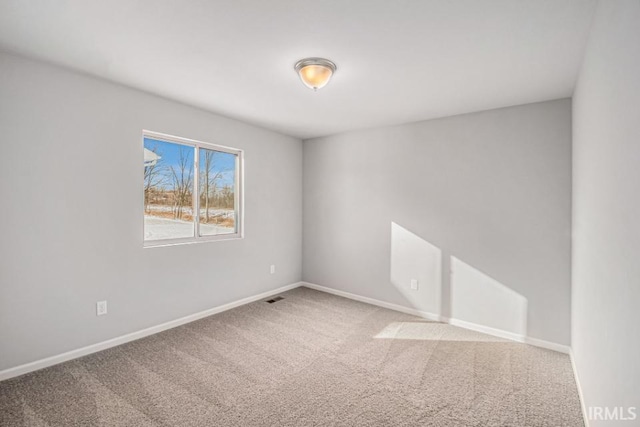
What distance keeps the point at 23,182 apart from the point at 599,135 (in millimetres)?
3861

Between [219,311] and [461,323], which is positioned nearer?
[461,323]

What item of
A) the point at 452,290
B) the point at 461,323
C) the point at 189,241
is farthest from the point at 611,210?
the point at 189,241

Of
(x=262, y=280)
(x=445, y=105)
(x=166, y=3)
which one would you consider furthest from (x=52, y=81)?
(x=445, y=105)

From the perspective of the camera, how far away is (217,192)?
3.97m

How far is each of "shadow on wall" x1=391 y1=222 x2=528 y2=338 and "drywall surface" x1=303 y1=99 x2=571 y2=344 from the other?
0.04ft

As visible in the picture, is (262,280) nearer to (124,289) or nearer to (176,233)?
(176,233)

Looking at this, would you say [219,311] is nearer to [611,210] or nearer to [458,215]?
[458,215]

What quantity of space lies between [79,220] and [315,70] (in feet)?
7.75

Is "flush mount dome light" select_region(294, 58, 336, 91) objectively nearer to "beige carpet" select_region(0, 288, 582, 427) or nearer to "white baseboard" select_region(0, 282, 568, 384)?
"beige carpet" select_region(0, 288, 582, 427)

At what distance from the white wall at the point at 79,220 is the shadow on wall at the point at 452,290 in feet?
7.87

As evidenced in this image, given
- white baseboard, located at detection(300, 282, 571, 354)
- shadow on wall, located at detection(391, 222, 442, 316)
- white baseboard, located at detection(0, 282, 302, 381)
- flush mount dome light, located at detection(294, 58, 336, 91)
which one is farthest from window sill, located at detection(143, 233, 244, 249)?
flush mount dome light, located at detection(294, 58, 336, 91)

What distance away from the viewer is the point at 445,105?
3.27 metres

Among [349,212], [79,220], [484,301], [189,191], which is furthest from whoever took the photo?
[349,212]

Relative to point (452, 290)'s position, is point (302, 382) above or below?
below
